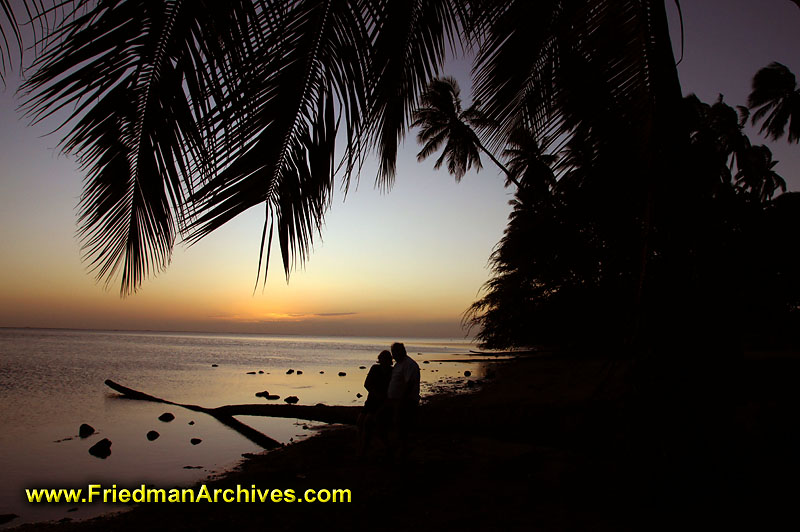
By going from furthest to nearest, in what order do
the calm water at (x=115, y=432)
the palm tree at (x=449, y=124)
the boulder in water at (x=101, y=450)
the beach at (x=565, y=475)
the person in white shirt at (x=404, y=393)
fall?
the palm tree at (x=449, y=124) → the boulder in water at (x=101, y=450) → the calm water at (x=115, y=432) → the person in white shirt at (x=404, y=393) → the beach at (x=565, y=475)

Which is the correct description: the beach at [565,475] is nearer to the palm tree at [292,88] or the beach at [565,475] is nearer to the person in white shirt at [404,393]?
the person in white shirt at [404,393]

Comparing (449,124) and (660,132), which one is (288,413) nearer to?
(660,132)

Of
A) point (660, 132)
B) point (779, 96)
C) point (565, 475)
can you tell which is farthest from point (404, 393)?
point (779, 96)

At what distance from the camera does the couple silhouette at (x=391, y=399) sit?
582 cm

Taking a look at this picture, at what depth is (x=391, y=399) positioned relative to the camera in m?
5.96

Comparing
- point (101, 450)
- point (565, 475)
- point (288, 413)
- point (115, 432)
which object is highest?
point (565, 475)

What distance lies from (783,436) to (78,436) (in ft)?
40.6

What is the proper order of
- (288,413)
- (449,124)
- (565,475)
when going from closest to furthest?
(565,475) < (288,413) < (449,124)

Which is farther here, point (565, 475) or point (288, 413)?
point (288, 413)

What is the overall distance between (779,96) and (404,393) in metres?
22.2

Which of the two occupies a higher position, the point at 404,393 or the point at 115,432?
the point at 404,393

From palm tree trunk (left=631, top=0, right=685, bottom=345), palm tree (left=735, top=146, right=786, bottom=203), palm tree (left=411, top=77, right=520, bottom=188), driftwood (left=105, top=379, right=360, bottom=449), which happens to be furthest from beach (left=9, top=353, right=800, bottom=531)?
palm tree (left=735, top=146, right=786, bottom=203)

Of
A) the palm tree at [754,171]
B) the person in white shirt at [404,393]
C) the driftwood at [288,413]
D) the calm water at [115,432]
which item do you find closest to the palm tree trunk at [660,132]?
the person in white shirt at [404,393]

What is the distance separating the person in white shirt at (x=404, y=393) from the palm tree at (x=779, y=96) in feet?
71.5
